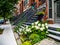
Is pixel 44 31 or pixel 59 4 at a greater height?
pixel 59 4

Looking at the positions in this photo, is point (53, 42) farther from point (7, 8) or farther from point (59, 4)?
point (7, 8)

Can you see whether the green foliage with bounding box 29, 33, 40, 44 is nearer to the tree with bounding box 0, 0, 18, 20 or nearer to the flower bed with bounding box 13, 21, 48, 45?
the flower bed with bounding box 13, 21, 48, 45

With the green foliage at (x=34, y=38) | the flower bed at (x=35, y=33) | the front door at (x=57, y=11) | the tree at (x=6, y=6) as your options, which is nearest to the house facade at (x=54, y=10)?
the front door at (x=57, y=11)

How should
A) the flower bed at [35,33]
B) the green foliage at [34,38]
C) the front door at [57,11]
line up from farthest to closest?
the front door at [57,11] → the flower bed at [35,33] → the green foliage at [34,38]

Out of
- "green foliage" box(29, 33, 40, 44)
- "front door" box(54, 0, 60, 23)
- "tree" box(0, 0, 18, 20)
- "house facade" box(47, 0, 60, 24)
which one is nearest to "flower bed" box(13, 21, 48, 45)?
"green foliage" box(29, 33, 40, 44)

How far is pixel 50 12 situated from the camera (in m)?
16.2

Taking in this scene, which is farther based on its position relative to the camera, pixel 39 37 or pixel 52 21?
pixel 52 21

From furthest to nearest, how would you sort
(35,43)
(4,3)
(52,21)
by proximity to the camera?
(4,3) → (52,21) → (35,43)

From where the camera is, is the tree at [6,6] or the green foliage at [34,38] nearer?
the green foliage at [34,38]

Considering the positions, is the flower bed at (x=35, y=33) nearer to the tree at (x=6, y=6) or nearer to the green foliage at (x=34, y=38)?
the green foliage at (x=34, y=38)

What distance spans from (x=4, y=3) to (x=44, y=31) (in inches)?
471

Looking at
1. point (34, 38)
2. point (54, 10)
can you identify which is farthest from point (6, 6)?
point (34, 38)

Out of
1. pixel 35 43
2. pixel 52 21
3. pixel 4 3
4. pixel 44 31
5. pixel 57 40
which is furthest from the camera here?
pixel 4 3

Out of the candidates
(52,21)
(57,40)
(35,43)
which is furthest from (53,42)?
(52,21)
